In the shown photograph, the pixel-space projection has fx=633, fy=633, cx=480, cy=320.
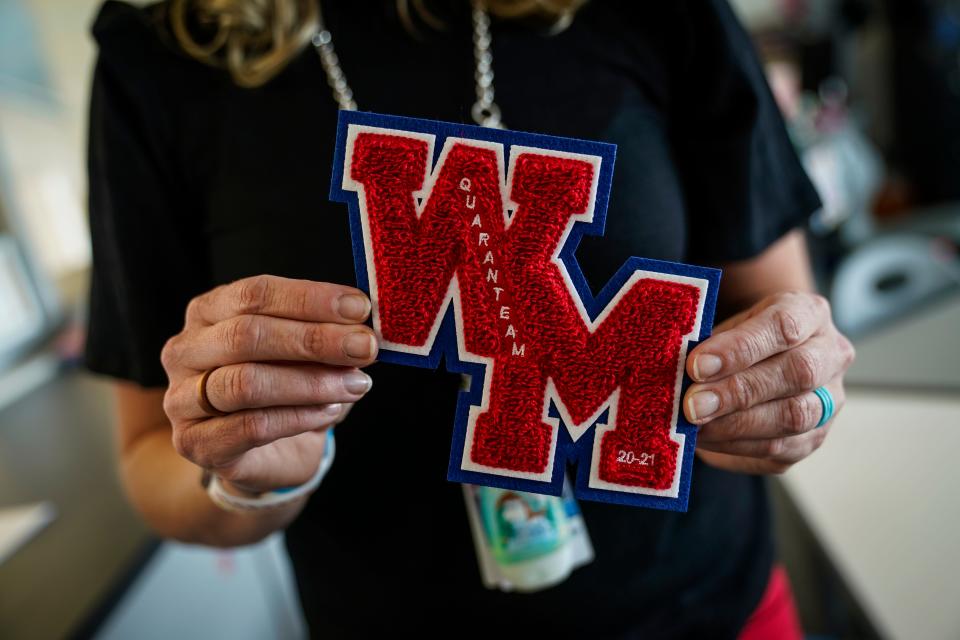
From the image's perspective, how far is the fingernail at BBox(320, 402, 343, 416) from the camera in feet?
1.45

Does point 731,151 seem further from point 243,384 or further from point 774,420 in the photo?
point 243,384

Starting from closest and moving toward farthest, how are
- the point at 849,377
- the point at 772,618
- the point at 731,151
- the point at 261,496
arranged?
the point at 261,496 → the point at 731,151 → the point at 772,618 → the point at 849,377

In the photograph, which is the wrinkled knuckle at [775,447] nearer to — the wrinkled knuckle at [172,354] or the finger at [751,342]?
the finger at [751,342]

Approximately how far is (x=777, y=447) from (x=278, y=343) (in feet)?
1.22

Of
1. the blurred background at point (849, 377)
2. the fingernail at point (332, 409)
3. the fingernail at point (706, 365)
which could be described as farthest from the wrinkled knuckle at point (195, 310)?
the blurred background at point (849, 377)

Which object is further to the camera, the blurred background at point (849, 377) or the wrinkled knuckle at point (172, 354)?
the blurred background at point (849, 377)

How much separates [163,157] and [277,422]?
30 centimetres

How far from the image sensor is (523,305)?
0.48 meters

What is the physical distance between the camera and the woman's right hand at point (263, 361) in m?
0.40

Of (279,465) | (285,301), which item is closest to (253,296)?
(285,301)

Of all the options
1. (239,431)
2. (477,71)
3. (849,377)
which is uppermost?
(477,71)

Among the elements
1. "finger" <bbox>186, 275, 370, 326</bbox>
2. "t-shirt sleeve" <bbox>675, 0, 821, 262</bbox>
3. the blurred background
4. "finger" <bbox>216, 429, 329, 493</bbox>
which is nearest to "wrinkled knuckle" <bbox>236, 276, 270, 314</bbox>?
"finger" <bbox>186, 275, 370, 326</bbox>

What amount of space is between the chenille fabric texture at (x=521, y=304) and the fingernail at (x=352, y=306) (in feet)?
0.13

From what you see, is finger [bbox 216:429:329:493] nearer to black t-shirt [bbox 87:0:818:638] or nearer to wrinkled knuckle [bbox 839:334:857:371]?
black t-shirt [bbox 87:0:818:638]
